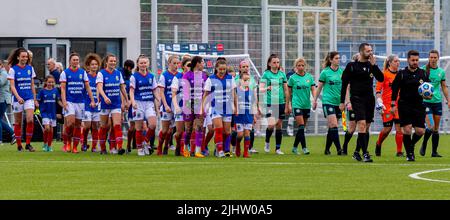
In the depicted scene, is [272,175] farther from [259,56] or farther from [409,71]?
[259,56]

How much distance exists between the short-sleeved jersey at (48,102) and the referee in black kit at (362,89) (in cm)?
859

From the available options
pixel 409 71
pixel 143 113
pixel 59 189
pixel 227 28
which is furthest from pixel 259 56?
pixel 59 189

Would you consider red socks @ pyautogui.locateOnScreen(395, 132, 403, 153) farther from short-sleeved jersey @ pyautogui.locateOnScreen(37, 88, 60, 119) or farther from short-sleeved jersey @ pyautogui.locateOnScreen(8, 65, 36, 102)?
short-sleeved jersey @ pyautogui.locateOnScreen(37, 88, 60, 119)

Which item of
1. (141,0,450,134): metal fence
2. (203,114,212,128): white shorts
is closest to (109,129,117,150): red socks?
(203,114,212,128): white shorts

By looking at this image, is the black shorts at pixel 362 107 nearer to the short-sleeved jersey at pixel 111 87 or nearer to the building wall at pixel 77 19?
the short-sleeved jersey at pixel 111 87

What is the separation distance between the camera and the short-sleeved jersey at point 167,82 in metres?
24.9

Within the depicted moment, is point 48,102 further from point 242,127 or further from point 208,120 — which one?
point 242,127

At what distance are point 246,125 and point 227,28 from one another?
13.6 metres

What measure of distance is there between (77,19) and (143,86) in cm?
1205

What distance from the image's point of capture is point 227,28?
1495 inches

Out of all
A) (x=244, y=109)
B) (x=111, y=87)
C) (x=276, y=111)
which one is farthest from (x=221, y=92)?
(x=276, y=111)

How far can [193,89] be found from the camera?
24.8 metres

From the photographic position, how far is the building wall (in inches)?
1412

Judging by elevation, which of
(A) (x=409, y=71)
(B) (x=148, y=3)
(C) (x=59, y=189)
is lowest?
(C) (x=59, y=189)
